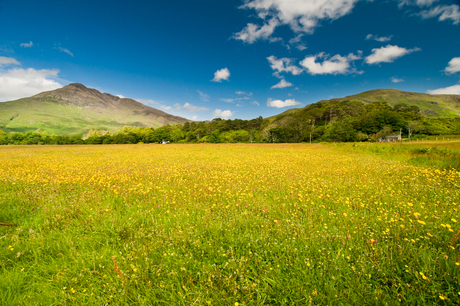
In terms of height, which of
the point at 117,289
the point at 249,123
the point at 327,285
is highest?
the point at 249,123

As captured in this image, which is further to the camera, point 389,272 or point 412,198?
point 412,198

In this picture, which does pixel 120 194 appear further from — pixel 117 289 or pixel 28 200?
pixel 117 289

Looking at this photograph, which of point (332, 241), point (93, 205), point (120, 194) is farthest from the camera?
point (120, 194)

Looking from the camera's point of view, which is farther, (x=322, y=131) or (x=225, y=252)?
(x=322, y=131)

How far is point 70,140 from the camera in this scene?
88500mm

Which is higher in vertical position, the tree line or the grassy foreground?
the tree line

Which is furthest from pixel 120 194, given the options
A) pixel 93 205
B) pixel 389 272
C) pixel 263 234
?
pixel 389 272

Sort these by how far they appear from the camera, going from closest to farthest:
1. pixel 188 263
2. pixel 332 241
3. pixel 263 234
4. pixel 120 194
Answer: pixel 188 263 < pixel 332 241 < pixel 263 234 < pixel 120 194

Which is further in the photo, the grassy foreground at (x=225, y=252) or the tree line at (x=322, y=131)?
the tree line at (x=322, y=131)

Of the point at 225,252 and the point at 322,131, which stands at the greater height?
the point at 322,131

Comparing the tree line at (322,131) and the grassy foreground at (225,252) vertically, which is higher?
the tree line at (322,131)

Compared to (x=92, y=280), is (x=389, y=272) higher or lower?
higher

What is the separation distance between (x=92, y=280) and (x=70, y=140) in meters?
117

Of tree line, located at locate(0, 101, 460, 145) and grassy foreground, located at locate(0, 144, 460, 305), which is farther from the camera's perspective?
tree line, located at locate(0, 101, 460, 145)
